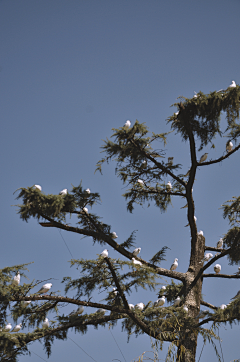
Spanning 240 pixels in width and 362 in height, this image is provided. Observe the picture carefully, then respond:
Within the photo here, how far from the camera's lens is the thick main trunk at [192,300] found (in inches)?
298

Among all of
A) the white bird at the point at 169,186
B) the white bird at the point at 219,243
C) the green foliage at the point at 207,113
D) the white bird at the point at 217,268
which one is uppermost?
the green foliage at the point at 207,113

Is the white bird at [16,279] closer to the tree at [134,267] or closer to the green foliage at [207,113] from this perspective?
the tree at [134,267]

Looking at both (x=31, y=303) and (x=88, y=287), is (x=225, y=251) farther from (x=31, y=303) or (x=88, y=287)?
(x=31, y=303)

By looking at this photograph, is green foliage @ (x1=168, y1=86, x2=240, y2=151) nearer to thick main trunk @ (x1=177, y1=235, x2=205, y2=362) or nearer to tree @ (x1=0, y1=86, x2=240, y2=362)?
tree @ (x1=0, y1=86, x2=240, y2=362)

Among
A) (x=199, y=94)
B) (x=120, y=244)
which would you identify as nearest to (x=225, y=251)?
(x=120, y=244)

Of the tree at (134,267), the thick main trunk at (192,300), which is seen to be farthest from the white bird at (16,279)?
the thick main trunk at (192,300)

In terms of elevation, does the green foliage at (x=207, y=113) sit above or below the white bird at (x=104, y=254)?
above

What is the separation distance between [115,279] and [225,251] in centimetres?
290

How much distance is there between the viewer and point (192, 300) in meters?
8.71

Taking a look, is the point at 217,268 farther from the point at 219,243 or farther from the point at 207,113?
the point at 207,113

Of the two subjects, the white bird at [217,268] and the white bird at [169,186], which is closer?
the white bird at [169,186]

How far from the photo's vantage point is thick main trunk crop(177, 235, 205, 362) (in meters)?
7.57

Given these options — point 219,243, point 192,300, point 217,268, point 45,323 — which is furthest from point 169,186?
point 45,323

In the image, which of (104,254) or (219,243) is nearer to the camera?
(104,254)
